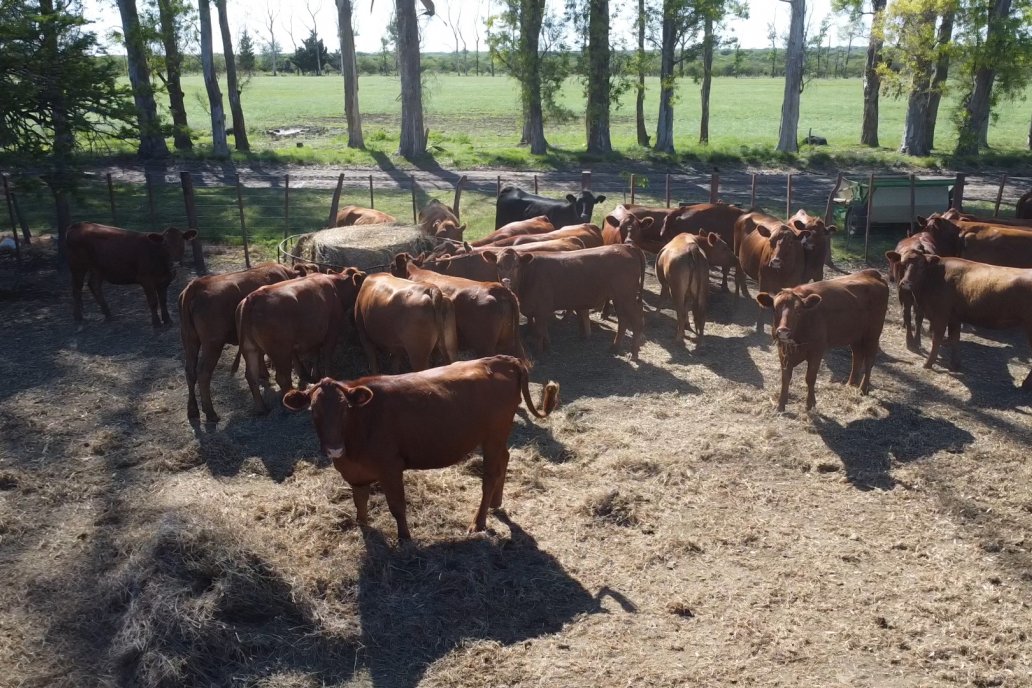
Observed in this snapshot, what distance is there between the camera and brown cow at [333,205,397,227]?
1491 cm

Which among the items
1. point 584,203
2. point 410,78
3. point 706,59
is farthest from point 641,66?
point 584,203

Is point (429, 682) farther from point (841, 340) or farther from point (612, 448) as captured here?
point (841, 340)

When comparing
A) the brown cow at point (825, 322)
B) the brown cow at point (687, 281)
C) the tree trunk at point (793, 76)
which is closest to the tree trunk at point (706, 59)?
the tree trunk at point (793, 76)

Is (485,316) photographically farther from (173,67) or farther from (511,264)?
(173,67)

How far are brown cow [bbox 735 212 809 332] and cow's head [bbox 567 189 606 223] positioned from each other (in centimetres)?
401

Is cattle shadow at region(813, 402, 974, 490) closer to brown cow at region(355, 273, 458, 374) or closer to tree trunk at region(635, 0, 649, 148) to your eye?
brown cow at region(355, 273, 458, 374)

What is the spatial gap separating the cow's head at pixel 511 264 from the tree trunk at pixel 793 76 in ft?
69.8

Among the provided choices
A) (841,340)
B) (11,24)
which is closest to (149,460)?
(841,340)

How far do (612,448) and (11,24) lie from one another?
11135 mm

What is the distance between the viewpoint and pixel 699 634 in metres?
5.68

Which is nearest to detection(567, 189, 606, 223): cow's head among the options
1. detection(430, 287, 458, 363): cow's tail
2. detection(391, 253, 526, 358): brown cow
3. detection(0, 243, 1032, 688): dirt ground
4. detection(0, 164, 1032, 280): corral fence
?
detection(0, 164, 1032, 280): corral fence

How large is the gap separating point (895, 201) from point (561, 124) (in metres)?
30.7

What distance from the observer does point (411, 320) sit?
8953mm

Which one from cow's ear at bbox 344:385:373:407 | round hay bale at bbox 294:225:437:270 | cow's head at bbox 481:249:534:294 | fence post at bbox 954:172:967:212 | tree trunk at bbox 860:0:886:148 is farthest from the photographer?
tree trunk at bbox 860:0:886:148
